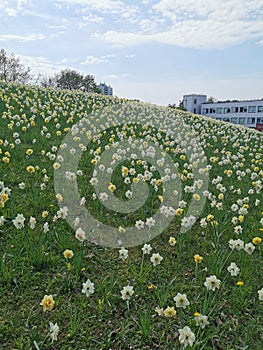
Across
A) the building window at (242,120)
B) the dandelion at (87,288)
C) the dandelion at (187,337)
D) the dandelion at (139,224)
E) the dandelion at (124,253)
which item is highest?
the building window at (242,120)

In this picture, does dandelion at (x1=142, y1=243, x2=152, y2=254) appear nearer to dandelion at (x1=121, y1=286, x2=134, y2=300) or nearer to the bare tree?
dandelion at (x1=121, y1=286, x2=134, y2=300)

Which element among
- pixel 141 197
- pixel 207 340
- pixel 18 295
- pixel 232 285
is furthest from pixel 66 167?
pixel 207 340

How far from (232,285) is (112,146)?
416cm

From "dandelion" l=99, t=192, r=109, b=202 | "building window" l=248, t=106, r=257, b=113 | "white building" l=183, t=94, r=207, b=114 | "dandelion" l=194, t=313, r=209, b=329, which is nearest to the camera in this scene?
"dandelion" l=194, t=313, r=209, b=329

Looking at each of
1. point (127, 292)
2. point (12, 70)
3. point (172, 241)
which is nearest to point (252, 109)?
point (12, 70)

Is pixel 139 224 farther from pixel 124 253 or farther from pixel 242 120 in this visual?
pixel 242 120

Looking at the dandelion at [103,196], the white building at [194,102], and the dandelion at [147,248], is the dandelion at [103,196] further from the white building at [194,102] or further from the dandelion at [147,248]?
the white building at [194,102]

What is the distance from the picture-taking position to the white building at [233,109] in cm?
7031

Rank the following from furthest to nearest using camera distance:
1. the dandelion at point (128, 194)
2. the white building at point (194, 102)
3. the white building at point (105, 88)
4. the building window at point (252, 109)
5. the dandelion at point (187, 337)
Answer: the white building at point (194, 102) → the building window at point (252, 109) → the white building at point (105, 88) → the dandelion at point (128, 194) → the dandelion at point (187, 337)

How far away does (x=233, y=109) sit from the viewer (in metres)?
75.1

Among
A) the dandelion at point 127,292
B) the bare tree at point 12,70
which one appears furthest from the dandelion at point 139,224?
the bare tree at point 12,70

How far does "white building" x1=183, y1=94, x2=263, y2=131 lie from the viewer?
231 feet

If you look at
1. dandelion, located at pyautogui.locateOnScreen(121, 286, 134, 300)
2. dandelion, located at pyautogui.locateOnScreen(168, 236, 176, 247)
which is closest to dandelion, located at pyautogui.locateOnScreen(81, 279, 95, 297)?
dandelion, located at pyautogui.locateOnScreen(121, 286, 134, 300)

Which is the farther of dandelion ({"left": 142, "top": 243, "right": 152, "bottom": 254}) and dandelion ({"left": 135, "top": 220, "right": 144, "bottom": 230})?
dandelion ({"left": 135, "top": 220, "right": 144, "bottom": 230})
